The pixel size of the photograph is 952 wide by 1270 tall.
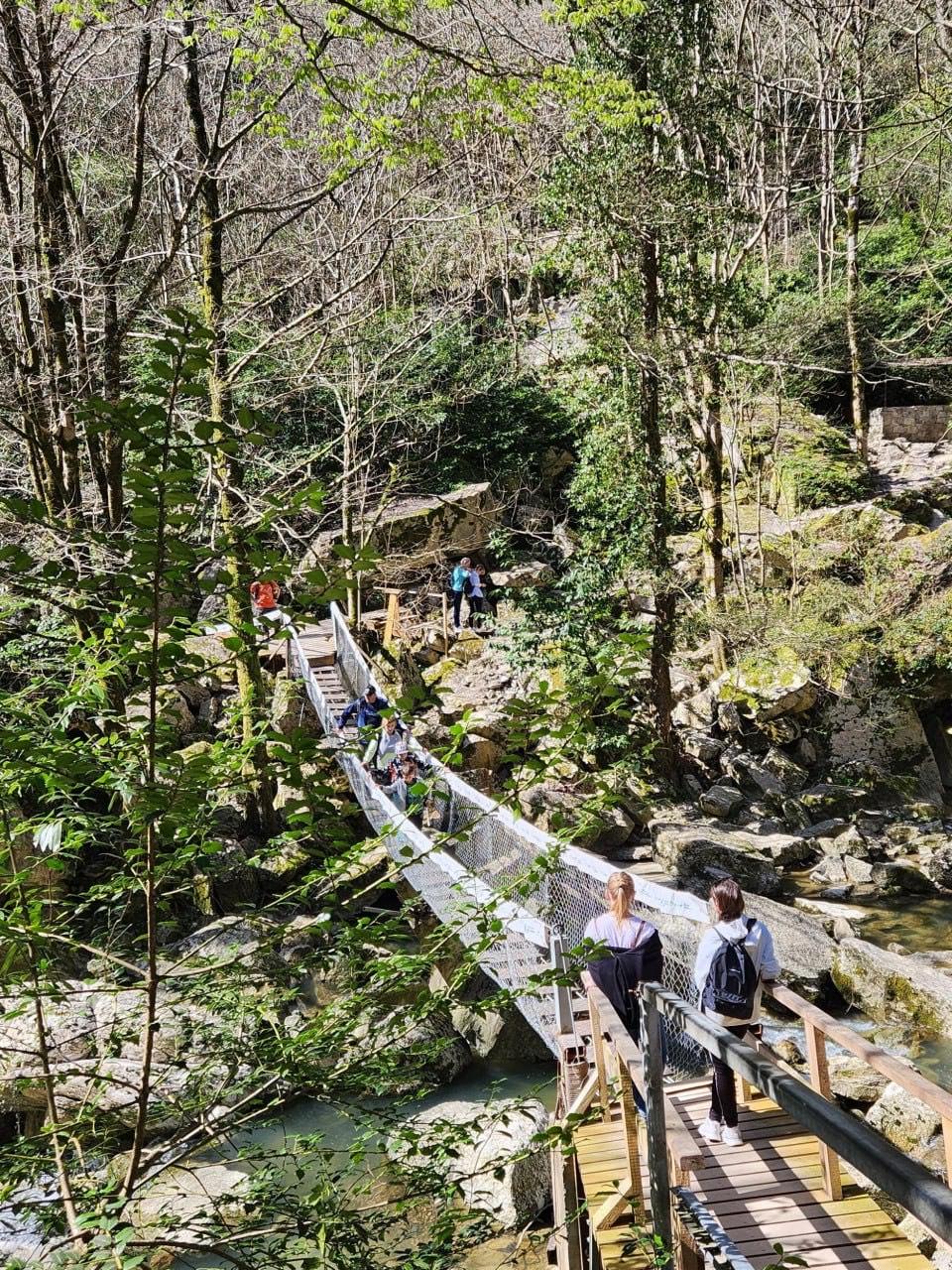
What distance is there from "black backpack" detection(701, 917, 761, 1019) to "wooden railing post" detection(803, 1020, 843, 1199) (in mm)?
289

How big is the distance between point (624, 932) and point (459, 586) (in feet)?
35.0

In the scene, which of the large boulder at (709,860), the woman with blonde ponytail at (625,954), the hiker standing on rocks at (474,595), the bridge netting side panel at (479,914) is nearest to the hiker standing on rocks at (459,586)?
the hiker standing on rocks at (474,595)

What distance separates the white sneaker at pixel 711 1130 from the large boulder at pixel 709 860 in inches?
238

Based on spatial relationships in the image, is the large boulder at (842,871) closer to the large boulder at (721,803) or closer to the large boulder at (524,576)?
the large boulder at (721,803)

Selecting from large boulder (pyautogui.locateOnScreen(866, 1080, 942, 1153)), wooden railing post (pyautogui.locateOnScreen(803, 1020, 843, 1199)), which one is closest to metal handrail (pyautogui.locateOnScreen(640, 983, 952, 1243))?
wooden railing post (pyautogui.locateOnScreen(803, 1020, 843, 1199))

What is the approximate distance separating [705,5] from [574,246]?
2.54 m

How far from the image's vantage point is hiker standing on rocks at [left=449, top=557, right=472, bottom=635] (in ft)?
45.5

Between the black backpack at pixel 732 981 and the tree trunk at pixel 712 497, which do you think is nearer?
the black backpack at pixel 732 981

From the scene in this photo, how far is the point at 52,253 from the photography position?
259 inches

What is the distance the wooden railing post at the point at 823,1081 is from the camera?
2.75 m

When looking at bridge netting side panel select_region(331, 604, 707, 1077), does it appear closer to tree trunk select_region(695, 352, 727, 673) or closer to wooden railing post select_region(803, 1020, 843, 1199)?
wooden railing post select_region(803, 1020, 843, 1199)

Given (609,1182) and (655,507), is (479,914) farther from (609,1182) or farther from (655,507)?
(655,507)

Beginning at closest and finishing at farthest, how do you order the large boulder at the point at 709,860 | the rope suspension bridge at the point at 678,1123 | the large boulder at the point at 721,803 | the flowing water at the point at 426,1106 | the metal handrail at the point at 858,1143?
1. the metal handrail at the point at 858,1143
2. the rope suspension bridge at the point at 678,1123
3. the flowing water at the point at 426,1106
4. the large boulder at the point at 709,860
5. the large boulder at the point at 721,803

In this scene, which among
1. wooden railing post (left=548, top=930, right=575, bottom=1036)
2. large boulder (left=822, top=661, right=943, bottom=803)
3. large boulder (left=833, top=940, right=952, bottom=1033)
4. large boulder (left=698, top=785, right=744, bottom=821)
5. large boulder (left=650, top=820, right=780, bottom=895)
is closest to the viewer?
wooden railing post (left=548, top=930, right=575, bottom=1036)
